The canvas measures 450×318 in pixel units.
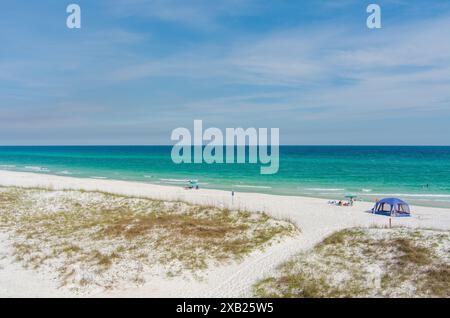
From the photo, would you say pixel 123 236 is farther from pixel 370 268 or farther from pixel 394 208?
pixel 394 208

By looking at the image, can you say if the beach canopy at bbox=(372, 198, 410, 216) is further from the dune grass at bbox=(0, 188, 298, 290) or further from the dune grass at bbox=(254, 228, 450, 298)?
the dune grass at bbox=(0, 188, 298, 290)

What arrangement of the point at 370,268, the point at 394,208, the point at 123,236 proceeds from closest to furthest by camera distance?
the point at 370,268
the point at 123,236
the point at 394,208

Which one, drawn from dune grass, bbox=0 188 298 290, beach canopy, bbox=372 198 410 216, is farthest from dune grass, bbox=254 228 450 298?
beach canopy, bbox=372 198 410 216

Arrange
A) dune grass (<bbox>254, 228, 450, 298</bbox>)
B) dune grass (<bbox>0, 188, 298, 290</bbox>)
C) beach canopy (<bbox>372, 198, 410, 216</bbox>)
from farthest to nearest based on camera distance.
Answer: beach canopy (<bbox>372, 198, 410, 216</bbox>) < dune grass (<bbox>0, 188, 298, 290</bbox>) < dune grass (<bbox>254, 228, 450, 298</bbox>)

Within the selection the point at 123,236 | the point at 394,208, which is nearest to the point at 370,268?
the point at 123,236
